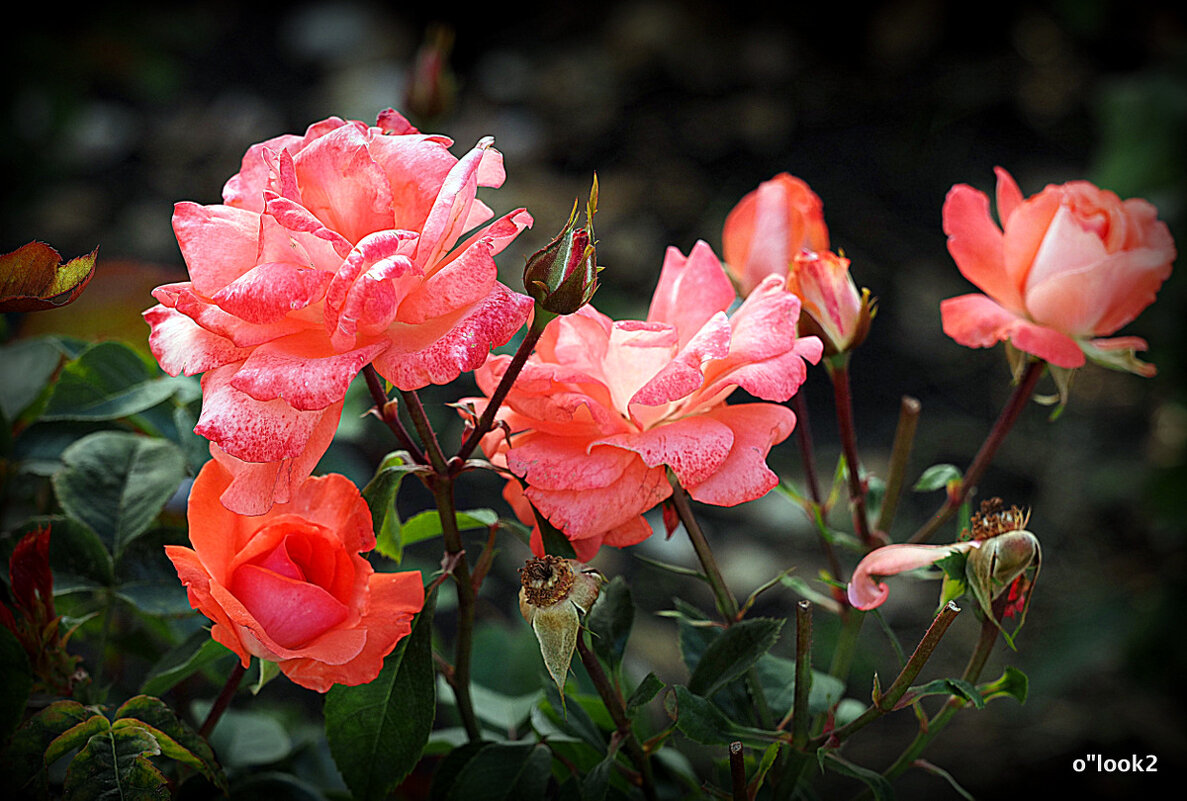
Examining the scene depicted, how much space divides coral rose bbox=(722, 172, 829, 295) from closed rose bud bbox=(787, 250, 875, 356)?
3cm

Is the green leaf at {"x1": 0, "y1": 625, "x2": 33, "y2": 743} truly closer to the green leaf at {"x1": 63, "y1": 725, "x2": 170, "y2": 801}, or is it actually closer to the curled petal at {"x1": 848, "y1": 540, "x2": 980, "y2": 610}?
the green leaf at {"x1": 63, "y1": 725, "x2": 170, "y2": 801}

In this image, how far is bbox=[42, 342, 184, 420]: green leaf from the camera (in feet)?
1.25

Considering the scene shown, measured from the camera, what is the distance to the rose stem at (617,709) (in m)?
0.28

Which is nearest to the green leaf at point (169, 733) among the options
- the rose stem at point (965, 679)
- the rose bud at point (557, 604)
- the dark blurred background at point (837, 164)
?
the rose bud at point (557, 604)

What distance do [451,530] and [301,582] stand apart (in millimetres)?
46

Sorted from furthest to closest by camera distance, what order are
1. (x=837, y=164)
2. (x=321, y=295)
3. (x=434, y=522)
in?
(x=837, y=164) → (x=434, y=522) → (x=321, y=295)

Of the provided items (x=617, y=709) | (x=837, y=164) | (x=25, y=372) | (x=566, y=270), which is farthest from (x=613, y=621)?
(x=837, y=164)

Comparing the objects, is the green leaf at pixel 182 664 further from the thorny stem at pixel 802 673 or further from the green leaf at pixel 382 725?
the thorny stem at pixel 802 673

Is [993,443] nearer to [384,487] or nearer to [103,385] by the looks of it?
[384,487]

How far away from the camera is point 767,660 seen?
347mm

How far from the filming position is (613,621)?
322mm

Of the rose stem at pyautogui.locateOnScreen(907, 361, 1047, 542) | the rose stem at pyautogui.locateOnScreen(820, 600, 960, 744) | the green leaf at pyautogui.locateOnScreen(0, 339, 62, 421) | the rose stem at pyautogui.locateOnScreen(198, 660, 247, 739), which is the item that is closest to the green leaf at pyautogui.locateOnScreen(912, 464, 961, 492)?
the rose stem at pyautogui.locateOnScreen(907, 361, 1047, 542)

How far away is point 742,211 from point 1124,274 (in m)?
0.14

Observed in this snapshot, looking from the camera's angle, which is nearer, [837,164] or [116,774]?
[116,774]
